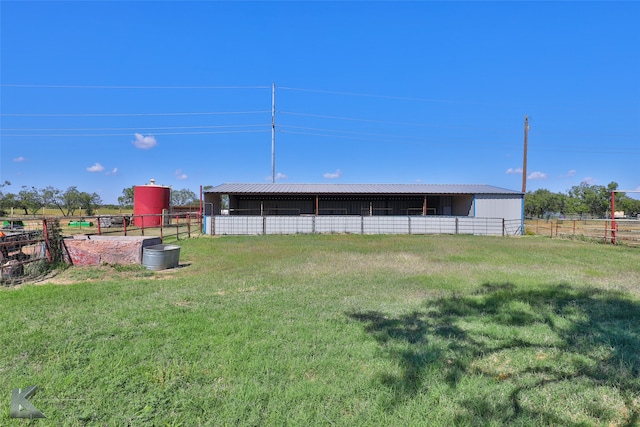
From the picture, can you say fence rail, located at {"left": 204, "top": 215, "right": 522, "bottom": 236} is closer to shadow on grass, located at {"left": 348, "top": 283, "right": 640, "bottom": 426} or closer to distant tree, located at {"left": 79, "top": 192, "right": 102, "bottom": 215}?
shadow on grass, located at {"left": 348, "top": 283, "right": 640, "bottom": 426}

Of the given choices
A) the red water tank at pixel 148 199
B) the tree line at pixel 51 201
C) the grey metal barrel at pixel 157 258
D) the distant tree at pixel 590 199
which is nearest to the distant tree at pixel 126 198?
the tree line at pixel 51 201

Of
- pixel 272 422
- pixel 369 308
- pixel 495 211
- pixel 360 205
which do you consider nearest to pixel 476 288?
pixel 369 308

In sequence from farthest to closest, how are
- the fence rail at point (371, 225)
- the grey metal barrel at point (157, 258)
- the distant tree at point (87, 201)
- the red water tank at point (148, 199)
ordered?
the distant tree at point (87, 201)
the red water tank at point (148, 199)
the fence rail at point (371, 225)
the grey metal barrel at point (157, 258)

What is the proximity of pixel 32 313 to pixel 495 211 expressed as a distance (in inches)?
930

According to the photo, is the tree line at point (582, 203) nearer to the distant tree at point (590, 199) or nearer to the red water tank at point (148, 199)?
the distant tree at point (590, 199)

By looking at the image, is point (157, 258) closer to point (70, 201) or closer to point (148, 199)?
A: point (148, 199)

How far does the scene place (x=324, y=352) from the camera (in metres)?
3.31

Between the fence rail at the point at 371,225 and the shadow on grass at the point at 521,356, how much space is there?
15062mm

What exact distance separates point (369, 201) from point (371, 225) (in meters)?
5.69

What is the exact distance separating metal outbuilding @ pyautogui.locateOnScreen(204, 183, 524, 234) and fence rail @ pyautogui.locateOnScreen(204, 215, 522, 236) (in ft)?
2.95

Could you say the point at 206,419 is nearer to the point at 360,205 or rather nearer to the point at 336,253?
the point at 336,253

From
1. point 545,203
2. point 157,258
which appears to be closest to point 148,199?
point 157,258

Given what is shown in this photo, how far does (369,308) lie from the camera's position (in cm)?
482

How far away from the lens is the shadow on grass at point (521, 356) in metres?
2.42
